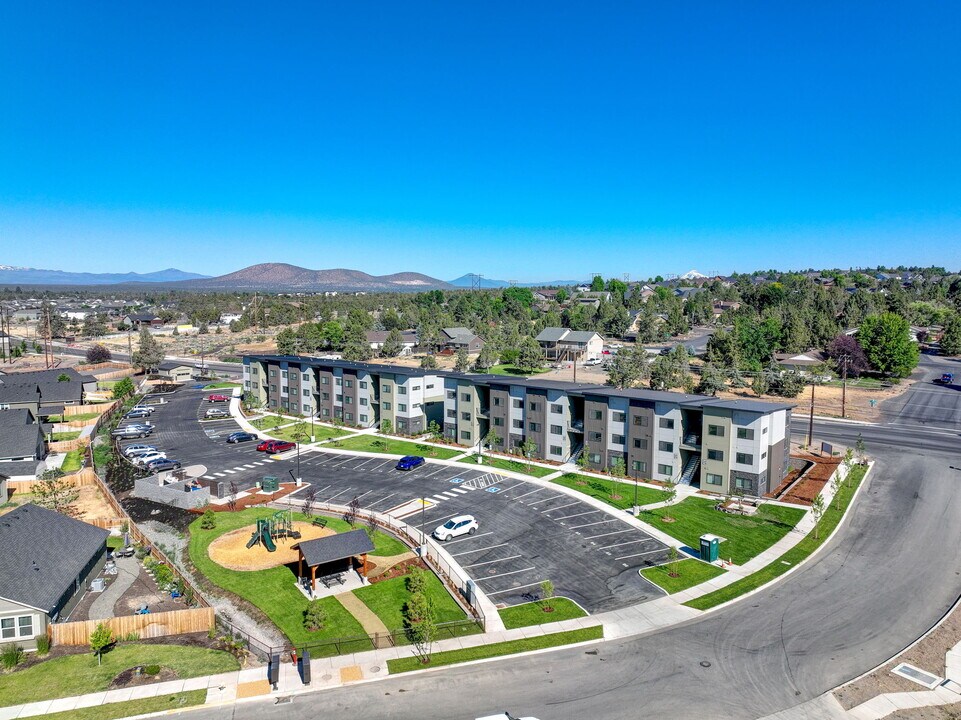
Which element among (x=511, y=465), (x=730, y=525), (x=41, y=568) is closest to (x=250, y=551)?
(x=41, y=568)

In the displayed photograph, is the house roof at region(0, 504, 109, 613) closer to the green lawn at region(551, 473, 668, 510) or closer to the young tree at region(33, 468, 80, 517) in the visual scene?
the young tree at region(33, 468, 80, 517)

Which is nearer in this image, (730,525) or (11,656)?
(11,656)

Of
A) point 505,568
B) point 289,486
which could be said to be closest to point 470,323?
point 289,486

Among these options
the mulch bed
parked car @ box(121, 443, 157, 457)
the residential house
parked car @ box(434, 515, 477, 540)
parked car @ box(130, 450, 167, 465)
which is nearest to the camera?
the residential house

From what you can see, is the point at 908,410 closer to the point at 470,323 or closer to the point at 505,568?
the point at 505,568

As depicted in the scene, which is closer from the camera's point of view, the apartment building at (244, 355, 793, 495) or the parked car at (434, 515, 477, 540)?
the parked car at (434, 515, 477, 540)

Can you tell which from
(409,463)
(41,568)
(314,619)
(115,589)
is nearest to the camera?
(314,619)

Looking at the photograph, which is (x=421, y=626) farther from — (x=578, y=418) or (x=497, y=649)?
(x=578, y=418)


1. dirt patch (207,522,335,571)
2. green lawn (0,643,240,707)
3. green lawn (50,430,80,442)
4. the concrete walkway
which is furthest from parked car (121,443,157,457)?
green lawn (0,643,240,707)
